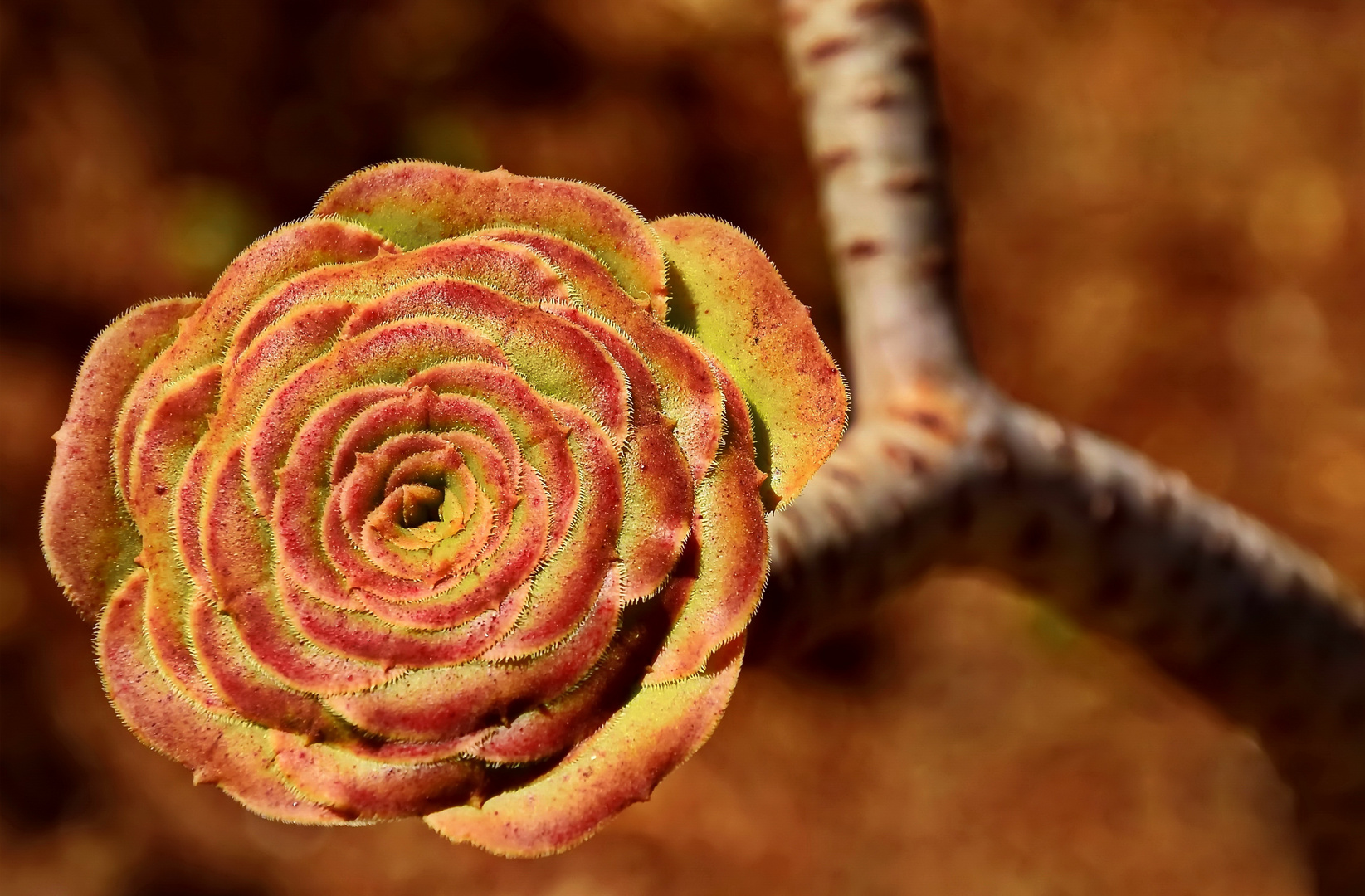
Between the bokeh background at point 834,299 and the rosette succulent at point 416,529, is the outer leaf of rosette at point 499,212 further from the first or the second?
the bokeh background at point 834,299

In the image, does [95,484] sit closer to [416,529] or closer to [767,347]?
[416,529]

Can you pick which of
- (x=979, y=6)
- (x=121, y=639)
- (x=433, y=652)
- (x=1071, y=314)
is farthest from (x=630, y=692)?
(x=979, y=6)

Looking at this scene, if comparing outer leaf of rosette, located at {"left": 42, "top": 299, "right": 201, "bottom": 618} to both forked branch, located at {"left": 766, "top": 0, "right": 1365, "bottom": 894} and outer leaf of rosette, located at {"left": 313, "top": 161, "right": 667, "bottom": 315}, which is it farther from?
forked branch, located at {"left": 766, "top": 0, "right": 1365, "bottom": 894}

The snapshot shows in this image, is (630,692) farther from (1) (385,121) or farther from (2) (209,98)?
(2) (209,98)

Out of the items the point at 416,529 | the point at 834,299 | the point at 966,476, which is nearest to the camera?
the point at 416,529

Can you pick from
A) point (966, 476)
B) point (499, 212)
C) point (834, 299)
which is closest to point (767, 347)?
point (499, 212)

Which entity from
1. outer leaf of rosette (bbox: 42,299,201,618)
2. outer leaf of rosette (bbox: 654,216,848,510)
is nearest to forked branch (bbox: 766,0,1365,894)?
outer leaf of rosette (bbox: 654,216,848,510)
